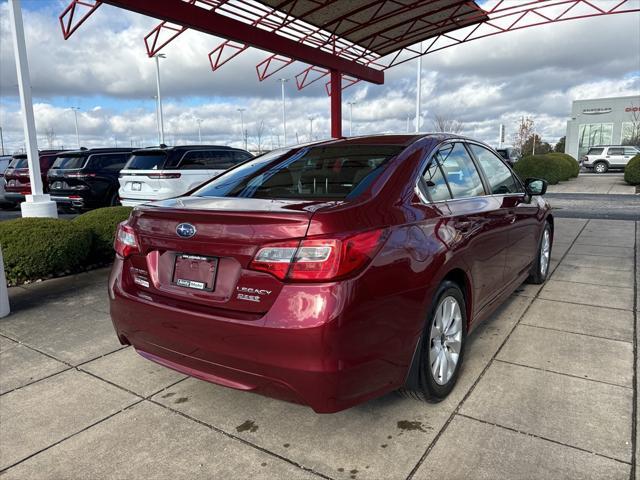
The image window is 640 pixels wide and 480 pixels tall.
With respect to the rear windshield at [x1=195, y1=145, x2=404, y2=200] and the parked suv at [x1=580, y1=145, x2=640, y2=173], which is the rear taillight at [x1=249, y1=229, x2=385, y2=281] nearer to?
the rear windshield at [x1=195, y1=145, x2=404, y2=200]

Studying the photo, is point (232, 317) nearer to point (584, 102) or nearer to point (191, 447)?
point (191, 447)

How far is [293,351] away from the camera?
2.09 meters

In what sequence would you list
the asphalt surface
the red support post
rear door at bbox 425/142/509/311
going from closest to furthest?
rear door at bbox 425/142/509/311 → the asphalt surface → the red support post

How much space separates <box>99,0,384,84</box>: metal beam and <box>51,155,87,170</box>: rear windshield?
13.3ft

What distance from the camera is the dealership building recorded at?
171ft

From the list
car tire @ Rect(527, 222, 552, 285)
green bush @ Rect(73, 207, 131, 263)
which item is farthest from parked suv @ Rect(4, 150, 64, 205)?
car tire @ Rect(527, 222, 552, 285)

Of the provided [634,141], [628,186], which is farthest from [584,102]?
[628,186]

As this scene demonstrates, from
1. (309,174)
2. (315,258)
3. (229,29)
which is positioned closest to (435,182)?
(309,174)

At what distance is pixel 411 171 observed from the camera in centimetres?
273

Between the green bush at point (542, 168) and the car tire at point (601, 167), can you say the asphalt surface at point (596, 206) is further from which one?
the car tire at point (601, 167)

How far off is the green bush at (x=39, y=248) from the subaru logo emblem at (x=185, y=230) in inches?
160

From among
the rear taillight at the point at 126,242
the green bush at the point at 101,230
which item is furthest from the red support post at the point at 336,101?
the rear taillight at the point at 126,242

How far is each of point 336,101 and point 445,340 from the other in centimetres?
1419

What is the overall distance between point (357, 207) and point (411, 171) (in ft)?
2.05
